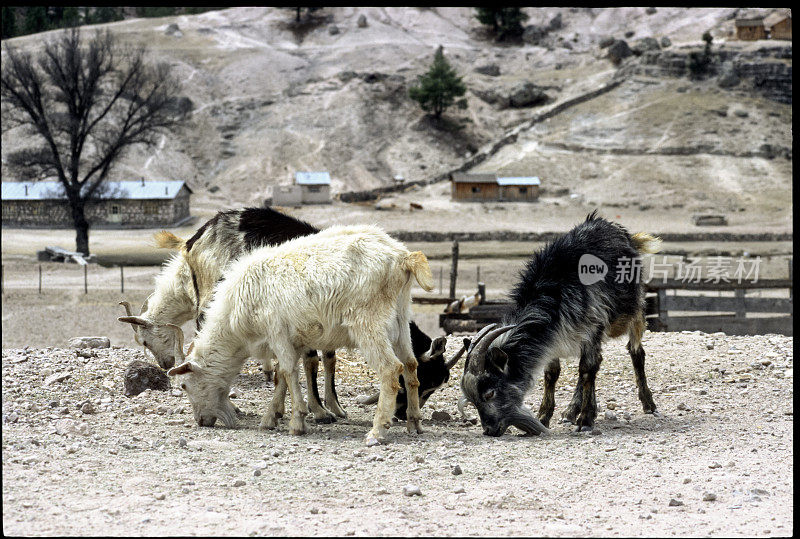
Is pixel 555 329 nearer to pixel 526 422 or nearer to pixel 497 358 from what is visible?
pixel 497 358

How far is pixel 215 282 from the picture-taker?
33.9 feet

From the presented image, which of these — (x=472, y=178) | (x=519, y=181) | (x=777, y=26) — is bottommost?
(x=519, y=181)

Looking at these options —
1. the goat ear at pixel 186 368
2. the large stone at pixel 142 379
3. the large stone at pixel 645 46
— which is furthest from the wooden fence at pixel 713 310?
the large stone at pixel 645 46

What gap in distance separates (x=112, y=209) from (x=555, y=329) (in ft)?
160

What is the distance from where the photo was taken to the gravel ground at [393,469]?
574 cm

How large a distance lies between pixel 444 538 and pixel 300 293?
3.79 m

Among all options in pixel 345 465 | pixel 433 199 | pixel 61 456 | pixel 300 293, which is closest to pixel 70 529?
pixel 61 456

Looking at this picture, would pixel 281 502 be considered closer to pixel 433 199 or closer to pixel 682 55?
pixel 433 199

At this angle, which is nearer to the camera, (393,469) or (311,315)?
(393,469)

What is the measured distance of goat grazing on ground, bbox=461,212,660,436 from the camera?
8797 millimetres

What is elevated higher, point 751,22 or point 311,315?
point 751,22

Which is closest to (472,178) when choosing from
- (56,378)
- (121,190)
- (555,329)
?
(121,190)

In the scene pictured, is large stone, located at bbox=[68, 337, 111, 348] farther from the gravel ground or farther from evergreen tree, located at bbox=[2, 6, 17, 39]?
evergreen tree, located at bbox=[2, 6, 17, 39]

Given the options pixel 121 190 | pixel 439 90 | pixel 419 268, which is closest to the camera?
pixel 419 268
